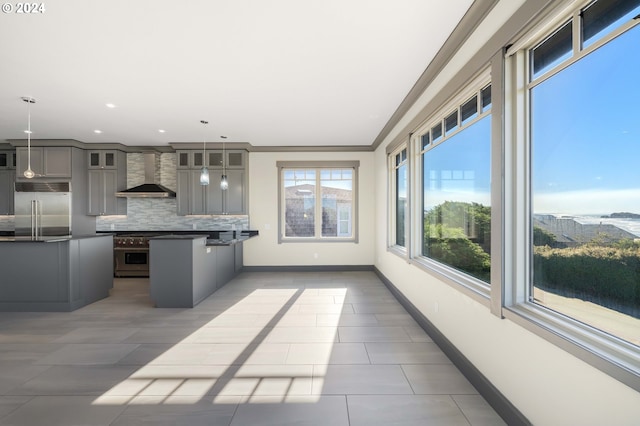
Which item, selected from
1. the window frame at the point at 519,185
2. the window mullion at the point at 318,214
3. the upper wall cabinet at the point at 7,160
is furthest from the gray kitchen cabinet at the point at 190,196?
the window frame at the point at 519,185

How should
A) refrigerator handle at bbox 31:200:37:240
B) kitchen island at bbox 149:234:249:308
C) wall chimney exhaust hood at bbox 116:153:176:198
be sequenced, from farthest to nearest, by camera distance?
wall chimney exhaust hood at bbox 116:153:176:198 < refrigerator handle at bbox 31:200:37:240 < kitchen island at bbox 149:234:249:308

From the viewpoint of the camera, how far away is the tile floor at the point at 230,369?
2.14 meters

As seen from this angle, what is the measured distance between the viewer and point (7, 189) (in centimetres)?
686

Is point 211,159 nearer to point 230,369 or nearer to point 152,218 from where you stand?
point 152,218

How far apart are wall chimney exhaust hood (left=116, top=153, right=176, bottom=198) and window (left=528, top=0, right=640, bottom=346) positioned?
6659 millimetres

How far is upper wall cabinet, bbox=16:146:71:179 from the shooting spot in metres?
6.53

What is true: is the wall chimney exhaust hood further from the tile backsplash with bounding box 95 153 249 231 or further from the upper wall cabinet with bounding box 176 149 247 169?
the upper wall cabinet with bounding box 176 149 247 169

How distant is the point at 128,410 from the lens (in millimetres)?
2176

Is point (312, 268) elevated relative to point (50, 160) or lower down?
lower down

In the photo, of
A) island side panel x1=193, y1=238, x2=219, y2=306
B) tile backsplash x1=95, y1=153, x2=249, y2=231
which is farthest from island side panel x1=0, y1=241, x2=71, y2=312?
tile backsplash x1=95, y1=153, x2=249, y2=231

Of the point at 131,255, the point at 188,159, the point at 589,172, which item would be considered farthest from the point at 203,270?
the point at 589,172

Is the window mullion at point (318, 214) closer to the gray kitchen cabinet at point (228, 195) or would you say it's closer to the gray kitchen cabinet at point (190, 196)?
the gray kitchen cabinet at point (228, 195)

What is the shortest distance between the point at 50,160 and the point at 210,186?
10.9 feet

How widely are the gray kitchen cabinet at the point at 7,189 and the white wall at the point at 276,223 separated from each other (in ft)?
17.0
